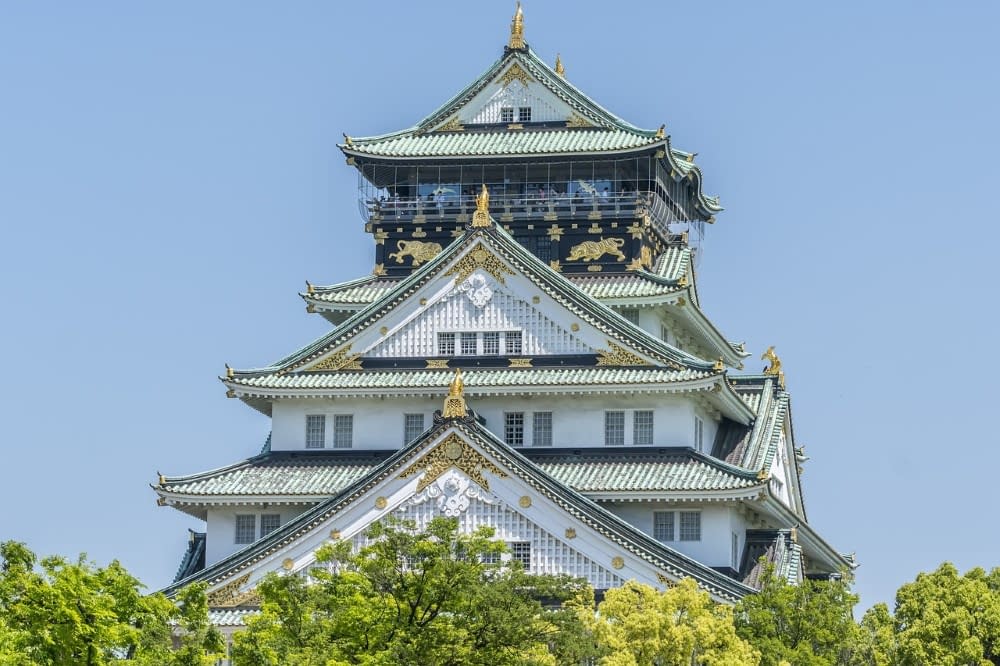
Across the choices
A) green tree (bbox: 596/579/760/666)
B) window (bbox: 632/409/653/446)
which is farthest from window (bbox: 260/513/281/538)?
green tree (bbox: 596/579/760/666)

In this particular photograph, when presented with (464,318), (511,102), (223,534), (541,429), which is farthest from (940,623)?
(511,102)

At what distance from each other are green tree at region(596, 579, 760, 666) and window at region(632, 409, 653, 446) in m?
14.6

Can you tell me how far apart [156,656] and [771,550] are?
81.8ft

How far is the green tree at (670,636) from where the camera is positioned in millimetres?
57000

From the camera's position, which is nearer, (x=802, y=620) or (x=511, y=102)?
(x=802, y=620)

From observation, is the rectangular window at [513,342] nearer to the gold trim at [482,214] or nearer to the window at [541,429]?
the window at [541,429]

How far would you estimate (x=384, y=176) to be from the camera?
83375mm

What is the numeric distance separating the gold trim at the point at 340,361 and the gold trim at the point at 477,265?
3.84 metres

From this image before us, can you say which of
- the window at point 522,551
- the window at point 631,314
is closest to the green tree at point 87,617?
the window at point 522,551

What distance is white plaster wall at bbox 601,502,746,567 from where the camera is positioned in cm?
7019

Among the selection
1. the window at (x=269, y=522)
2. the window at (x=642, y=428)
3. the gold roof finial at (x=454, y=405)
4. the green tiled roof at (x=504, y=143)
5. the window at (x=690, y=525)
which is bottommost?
the window at (x=690, y=525)

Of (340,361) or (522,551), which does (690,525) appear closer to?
(522,551)

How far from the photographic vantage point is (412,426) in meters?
74.4

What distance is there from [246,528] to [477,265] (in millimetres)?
10761
